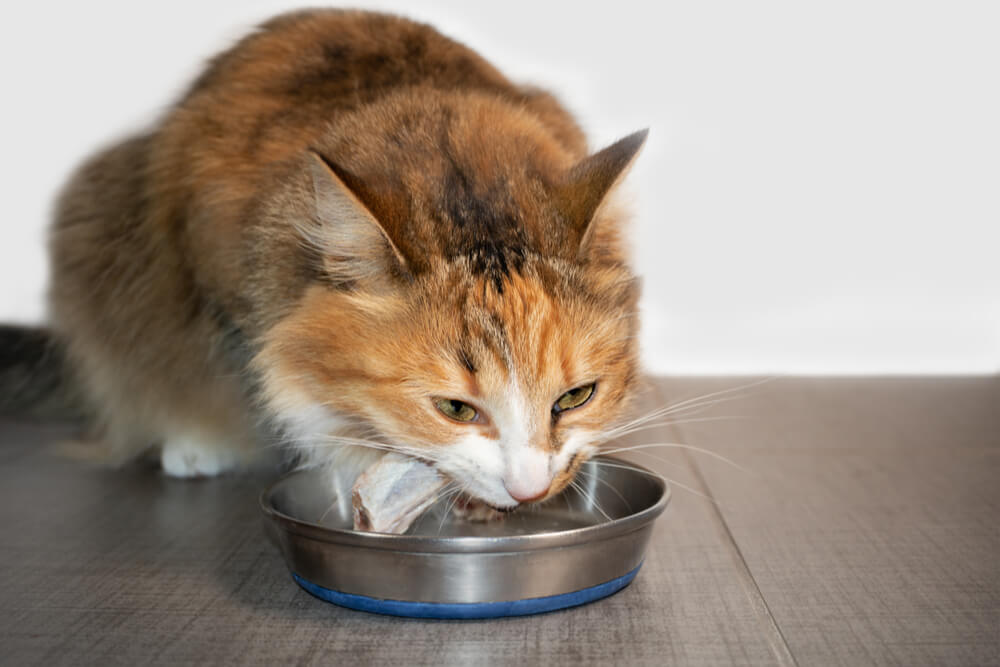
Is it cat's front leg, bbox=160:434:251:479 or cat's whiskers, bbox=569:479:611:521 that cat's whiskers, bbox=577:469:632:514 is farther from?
cat's front leg, bbox=160:434:251:479

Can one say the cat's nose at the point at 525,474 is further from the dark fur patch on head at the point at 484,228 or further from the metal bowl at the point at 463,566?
the dark fur patch on head at the point at 484,228

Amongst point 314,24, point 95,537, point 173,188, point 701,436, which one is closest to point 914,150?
point 701,436

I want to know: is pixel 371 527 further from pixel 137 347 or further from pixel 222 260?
pixel 137 347

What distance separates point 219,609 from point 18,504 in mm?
807

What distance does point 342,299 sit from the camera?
5.18 ft

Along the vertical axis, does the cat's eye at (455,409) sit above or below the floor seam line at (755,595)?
above

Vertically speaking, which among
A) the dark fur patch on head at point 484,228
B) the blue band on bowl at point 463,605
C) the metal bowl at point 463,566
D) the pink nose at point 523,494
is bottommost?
the blue band on bowl at point 463,605

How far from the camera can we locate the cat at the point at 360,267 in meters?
1.48

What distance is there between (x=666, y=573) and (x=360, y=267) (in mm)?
711

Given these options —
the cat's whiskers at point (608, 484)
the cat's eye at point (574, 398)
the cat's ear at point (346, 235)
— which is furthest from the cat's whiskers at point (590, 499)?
the cat's ear at point (346, 235)

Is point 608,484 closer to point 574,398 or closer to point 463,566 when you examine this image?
point 574,398

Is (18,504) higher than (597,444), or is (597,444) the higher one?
(597,444)

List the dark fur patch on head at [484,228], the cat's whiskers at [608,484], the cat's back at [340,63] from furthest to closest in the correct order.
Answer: the cat's back at [340,63], the cat's whiskers at [608,484], the dark fur patch on head at [484,228]

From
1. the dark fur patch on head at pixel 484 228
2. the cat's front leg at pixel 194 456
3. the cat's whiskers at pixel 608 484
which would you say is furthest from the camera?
the cat's front leg at pixel 194 456
